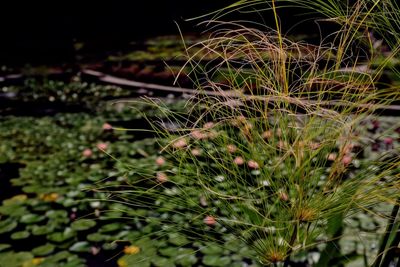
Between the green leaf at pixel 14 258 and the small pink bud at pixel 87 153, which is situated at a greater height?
the green leaf at pixel 14 258

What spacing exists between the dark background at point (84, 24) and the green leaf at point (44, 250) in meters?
5.45

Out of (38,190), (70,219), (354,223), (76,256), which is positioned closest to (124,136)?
(38,190)

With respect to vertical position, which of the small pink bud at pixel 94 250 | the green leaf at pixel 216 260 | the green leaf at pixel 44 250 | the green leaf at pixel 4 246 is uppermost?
the green leaf at pixel 4 246

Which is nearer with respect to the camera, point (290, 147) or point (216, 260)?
point (290, 147)

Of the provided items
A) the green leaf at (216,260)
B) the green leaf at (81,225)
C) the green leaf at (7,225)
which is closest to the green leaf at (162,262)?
the green leaf at (216,260)

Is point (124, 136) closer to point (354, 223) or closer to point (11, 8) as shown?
point (354, 223)

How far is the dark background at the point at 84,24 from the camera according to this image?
795cm

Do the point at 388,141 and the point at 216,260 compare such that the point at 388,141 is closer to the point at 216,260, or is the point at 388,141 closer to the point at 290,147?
the point at 216,260

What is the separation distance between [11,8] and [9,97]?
394 centimetres

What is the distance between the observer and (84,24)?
9.28 metres

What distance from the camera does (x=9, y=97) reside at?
5391 millimetres

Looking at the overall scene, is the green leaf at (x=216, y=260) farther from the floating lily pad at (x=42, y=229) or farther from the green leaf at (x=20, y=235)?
the green leaf at (x=20, y=235)

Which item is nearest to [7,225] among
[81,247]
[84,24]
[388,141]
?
[81,247]

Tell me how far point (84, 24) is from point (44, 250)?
783 centimetres
